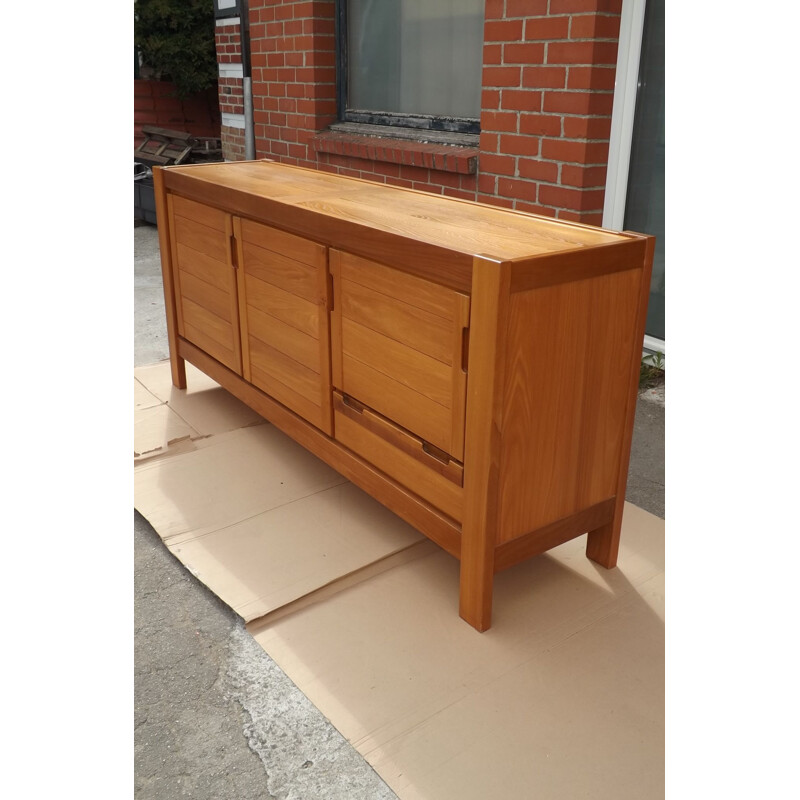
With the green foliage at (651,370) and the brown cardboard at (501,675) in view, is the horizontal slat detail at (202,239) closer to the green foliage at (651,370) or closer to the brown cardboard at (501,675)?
the brown cardboard at (501,675)

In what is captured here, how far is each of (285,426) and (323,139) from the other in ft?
7.97

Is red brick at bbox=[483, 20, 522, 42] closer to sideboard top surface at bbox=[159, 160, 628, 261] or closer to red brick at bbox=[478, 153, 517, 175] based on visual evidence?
red brick at bbox=[478, 153, 517, 175]

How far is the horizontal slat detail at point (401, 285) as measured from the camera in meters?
1.78

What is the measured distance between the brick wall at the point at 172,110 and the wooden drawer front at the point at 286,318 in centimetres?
662

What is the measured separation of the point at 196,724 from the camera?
1.64 meters

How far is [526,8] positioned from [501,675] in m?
2.55

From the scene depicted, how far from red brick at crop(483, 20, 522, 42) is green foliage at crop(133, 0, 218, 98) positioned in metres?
5.80

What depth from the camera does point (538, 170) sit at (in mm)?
3250

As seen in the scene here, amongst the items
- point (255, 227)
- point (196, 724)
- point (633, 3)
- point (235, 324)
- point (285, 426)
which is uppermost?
point (633, 3)

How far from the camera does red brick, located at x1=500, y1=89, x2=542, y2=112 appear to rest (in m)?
3.19

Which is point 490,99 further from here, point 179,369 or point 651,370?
point 179,369

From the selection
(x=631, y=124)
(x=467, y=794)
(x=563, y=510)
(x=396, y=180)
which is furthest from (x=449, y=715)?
(x=396, y=180)

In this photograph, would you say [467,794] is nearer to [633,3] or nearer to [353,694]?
[353,694]

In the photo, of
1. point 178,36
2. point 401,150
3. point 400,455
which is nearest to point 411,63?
point 401,150
